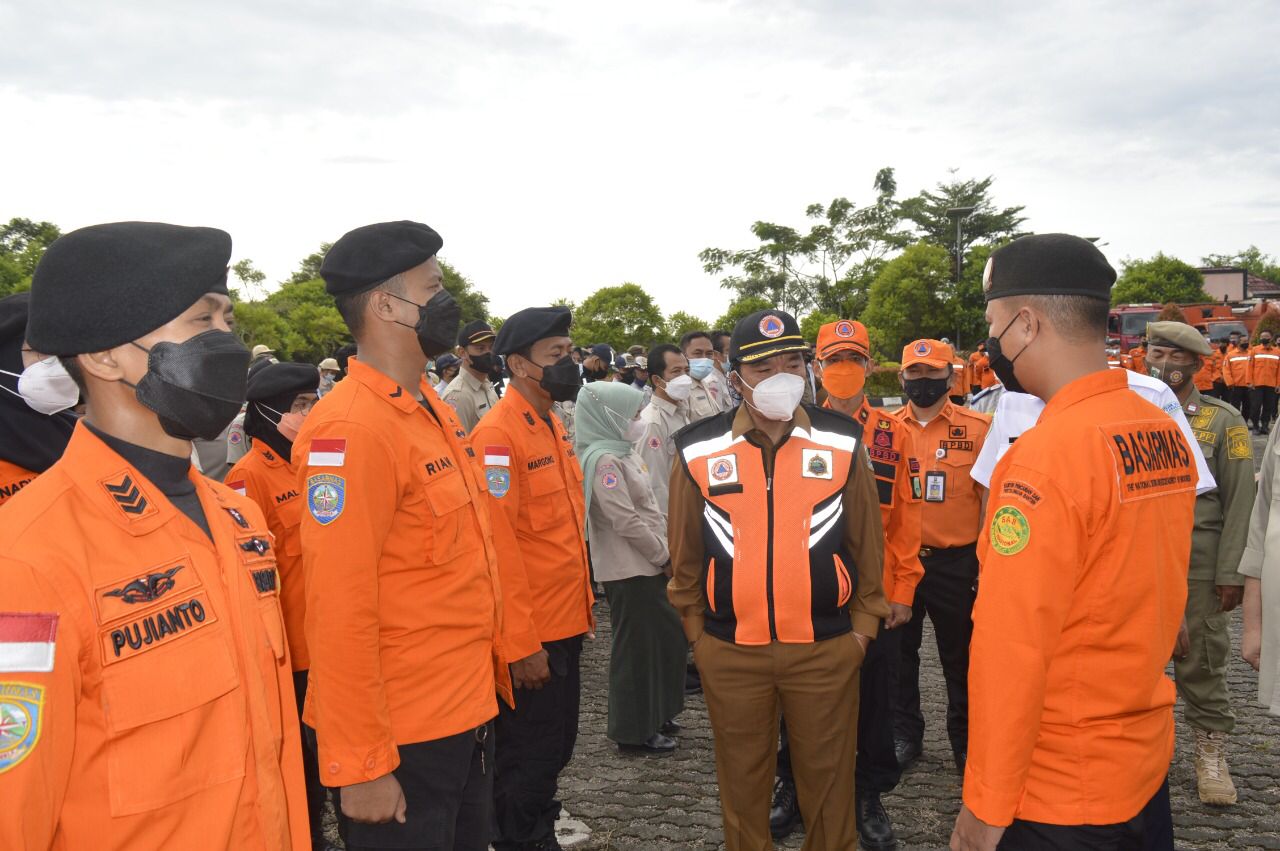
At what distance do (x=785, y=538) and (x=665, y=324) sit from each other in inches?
1402

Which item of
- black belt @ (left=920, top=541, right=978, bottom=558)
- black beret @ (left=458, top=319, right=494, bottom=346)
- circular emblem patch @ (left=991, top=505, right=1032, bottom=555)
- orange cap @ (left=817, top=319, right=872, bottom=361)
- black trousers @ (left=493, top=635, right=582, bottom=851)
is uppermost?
black beret @ (left=458, top=319, right=494, bottom=346)

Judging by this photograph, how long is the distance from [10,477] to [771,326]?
2718 mm

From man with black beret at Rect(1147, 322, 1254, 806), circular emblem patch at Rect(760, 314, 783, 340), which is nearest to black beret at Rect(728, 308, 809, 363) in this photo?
circular emblem patch at Rect(760, 314, 783, 340)

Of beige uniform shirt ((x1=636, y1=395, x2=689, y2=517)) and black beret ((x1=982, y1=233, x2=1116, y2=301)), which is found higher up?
black beret ((x1=982, y1=233, x2=1116, y2=301))

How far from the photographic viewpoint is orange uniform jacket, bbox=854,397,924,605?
400 centimetres

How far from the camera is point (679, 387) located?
6.77 m

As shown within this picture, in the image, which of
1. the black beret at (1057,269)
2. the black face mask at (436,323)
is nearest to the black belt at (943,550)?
the black beret at (1057,269)

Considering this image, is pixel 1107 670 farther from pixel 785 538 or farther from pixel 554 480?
pixel 554 480

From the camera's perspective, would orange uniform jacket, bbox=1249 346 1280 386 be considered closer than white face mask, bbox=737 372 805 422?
No

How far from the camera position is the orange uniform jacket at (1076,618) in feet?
6.45

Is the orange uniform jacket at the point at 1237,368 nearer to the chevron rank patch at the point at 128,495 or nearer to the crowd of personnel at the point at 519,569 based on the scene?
the crowd of personnel at the point at 519,569

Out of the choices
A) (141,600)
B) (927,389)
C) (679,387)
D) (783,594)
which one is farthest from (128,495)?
(679,387)

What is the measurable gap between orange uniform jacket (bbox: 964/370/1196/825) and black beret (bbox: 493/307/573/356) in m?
2.37

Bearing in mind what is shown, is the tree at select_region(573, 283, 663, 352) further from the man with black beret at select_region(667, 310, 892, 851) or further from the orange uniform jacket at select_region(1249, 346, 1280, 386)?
the man with black beret at select_region(667, 310, 892, 851)
